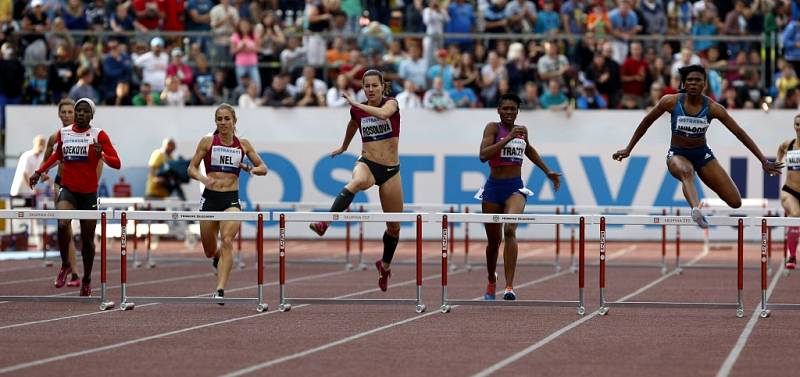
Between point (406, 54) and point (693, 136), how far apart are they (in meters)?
15.2

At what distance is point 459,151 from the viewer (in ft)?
92.6

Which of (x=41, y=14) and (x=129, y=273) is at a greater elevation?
(x=41, y=14)

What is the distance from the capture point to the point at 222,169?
50.1ft

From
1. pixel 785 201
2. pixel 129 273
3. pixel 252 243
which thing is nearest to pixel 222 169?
pixel 129 273

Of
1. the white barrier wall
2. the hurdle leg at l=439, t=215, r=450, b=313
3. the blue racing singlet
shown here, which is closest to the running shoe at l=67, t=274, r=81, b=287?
the hurdle leg at l=439, t=215, r=450, b=313

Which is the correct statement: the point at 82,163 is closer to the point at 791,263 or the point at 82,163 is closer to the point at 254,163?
the point at 254,163

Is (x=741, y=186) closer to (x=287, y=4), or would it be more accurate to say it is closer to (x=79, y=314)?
(x=287, y=4)

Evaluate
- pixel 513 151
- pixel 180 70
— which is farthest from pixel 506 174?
pixel 180 70

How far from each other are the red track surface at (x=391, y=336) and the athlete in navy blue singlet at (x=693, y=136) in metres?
1.17

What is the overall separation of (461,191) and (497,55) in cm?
264

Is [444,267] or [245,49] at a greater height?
[245,49]

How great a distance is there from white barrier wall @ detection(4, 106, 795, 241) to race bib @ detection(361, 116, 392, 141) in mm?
12923

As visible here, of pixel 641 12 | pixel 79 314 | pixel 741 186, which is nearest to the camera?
pixel 79 314

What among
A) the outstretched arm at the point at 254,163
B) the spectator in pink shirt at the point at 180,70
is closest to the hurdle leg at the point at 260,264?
the outstretched arm at the point at 254,163
